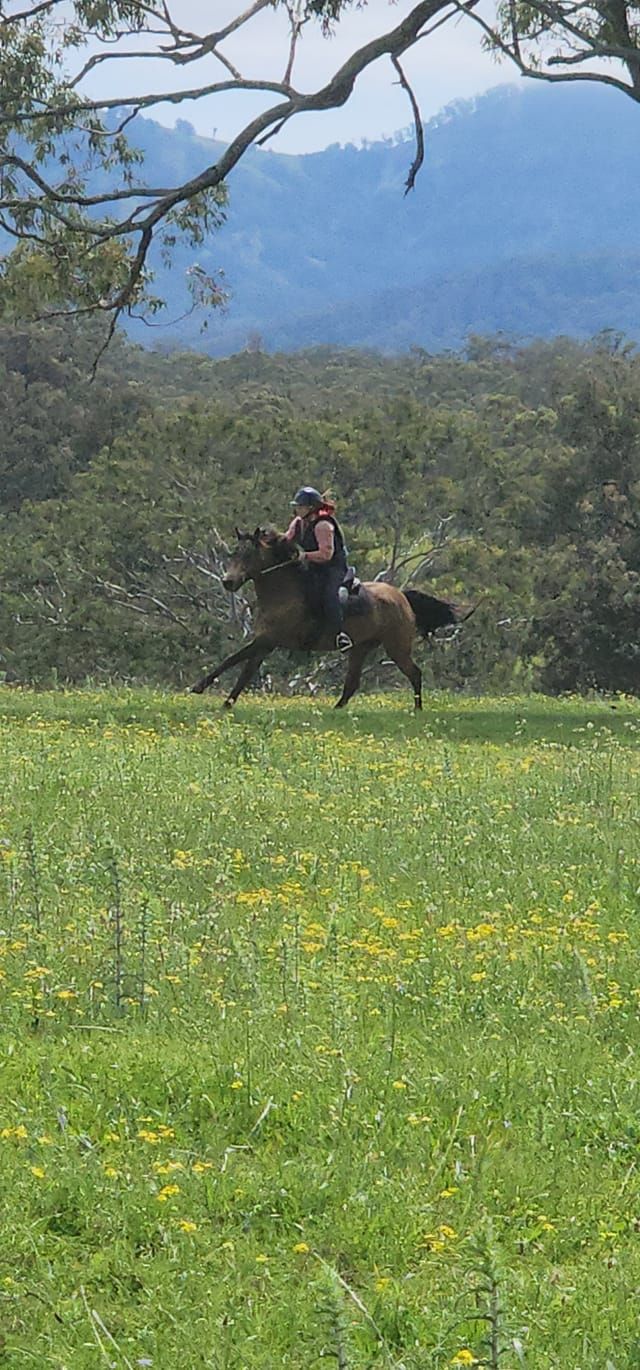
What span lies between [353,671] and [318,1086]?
14.3m

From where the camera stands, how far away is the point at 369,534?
124ft

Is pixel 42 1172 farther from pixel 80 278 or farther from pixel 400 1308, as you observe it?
pixel 80 278

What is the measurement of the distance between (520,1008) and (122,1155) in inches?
80.5

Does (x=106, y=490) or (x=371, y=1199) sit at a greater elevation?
(x=106, y=490)

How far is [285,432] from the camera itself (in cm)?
3881

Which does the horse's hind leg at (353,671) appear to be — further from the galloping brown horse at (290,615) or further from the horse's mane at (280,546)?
the horse's mane at (280,546)

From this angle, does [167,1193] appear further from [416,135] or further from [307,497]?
[416,135]

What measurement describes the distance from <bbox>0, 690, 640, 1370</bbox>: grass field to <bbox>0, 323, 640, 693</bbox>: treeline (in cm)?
2603

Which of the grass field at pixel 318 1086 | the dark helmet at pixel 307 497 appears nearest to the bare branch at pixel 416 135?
the dark helmet at pixel 307 497

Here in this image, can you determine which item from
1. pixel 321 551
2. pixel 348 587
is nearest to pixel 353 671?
pixel 348 587

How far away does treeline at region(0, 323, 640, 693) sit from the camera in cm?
3647

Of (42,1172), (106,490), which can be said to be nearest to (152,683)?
(106,490)

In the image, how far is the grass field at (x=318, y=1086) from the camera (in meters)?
4.02

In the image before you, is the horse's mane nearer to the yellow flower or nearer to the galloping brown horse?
the galloping brown horse
